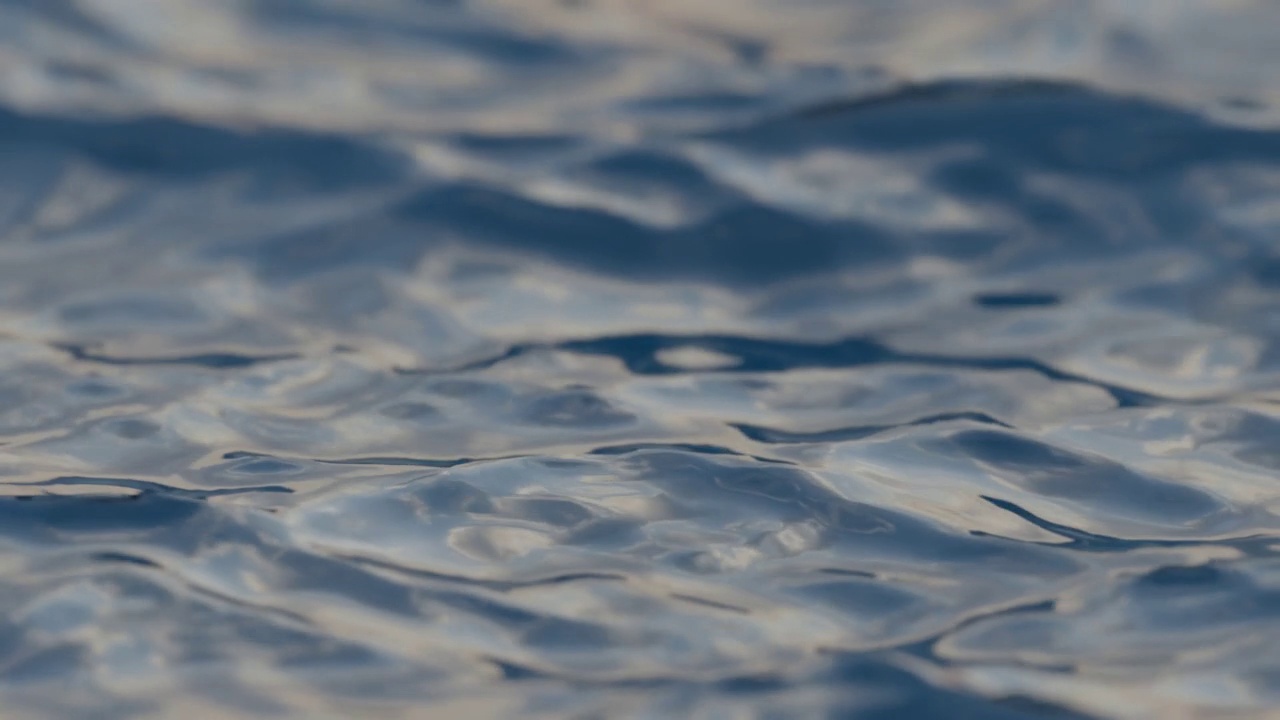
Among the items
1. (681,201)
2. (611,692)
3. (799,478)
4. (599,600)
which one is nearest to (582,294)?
(681,201)

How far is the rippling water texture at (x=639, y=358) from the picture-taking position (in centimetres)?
235

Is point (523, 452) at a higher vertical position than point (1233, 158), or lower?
lower

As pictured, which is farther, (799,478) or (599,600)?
(799,478)

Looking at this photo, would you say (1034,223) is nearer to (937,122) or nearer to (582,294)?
(937,122)

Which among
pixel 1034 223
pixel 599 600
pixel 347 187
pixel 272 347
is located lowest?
pixel 599 600

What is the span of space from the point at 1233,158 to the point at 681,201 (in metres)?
1.40

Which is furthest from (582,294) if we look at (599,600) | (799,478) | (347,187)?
(599,600)

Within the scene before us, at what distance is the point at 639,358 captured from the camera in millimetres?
3391

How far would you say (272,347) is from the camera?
11.2ft

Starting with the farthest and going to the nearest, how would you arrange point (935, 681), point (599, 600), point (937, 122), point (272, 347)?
point (937, 122) → point (272, 347) → point (599, 600) → point (935, 681)

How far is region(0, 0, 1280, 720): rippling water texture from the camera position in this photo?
2348 mm

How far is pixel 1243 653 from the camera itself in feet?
7.63

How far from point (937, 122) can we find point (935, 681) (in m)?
2.38

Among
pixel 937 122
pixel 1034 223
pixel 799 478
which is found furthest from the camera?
pixel 937 122
